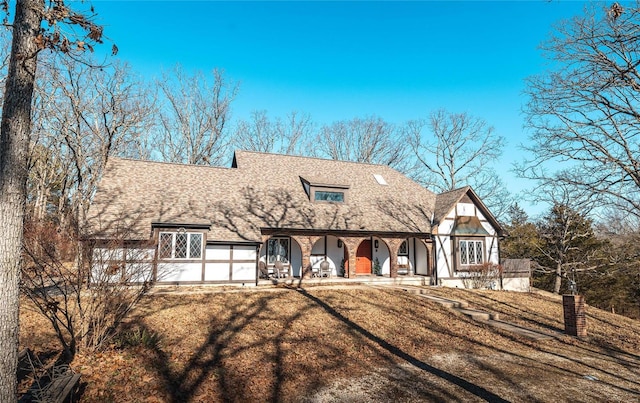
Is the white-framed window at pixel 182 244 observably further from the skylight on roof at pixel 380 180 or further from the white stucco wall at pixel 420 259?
the skylight on roof at pixel 380 180

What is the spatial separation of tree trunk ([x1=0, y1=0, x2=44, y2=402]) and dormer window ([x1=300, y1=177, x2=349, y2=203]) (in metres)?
15.7

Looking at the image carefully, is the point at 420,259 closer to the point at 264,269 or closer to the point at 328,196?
the point at 328,196

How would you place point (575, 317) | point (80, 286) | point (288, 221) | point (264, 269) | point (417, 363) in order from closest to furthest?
point (80, 286)
point (417, 363)
point (575, 317)
point (264, 269)
point (288, 221)

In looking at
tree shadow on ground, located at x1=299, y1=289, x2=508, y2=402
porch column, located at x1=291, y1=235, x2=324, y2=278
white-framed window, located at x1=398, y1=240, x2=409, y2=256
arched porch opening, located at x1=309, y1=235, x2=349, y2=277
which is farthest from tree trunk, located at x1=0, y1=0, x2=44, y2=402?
white-framed window, located at x1=398, y1=240, x2=409, y2=256

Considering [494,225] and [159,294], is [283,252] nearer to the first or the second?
[159,294]

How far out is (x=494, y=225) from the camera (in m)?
21.5

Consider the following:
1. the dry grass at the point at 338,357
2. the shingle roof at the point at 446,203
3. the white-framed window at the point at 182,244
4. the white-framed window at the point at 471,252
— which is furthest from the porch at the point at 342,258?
the dry grass at the point at 338,357

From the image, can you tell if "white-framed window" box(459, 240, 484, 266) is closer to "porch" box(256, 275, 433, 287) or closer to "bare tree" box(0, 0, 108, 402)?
"porch" box(256, 275, 433, 287)

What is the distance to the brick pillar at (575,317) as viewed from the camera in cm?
1130

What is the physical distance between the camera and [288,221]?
18.3 meters

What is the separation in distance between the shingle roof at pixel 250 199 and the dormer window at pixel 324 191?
0.26 metres

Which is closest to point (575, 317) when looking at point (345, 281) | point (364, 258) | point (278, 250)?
point (345, 281)

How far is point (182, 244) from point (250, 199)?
4575 millimetres

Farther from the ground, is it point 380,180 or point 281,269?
point 380,180
